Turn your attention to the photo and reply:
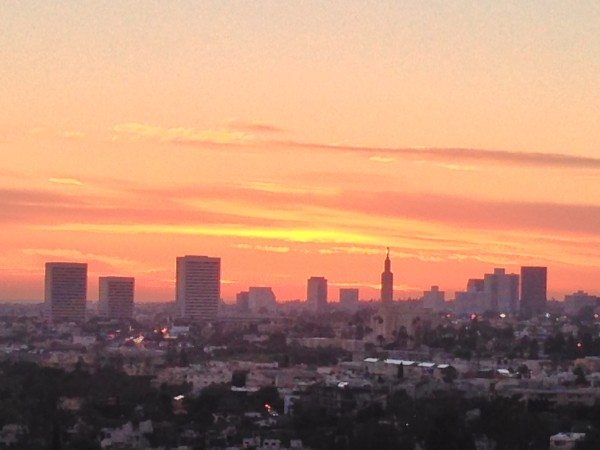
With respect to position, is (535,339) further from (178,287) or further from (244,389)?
(178,287)

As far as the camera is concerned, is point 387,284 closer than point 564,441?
No

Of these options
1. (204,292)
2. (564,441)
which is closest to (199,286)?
(204,292)

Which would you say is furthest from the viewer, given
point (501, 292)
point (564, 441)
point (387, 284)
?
point (501, 292)

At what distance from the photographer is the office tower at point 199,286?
15400 centimetres

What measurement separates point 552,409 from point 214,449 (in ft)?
50.8

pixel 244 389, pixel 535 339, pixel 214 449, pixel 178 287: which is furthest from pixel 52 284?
pixel 214 449

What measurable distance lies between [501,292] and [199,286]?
27.7 meters

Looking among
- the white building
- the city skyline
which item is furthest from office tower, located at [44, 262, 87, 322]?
the white building

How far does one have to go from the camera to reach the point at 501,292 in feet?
553

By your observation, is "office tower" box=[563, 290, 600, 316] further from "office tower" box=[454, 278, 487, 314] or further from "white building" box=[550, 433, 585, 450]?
"white building" box=[550, 433, 585, 450]

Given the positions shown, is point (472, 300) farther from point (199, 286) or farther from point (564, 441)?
point (564, 441)

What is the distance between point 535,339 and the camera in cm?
10394

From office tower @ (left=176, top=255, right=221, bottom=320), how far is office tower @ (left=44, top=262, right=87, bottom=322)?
24.0ft

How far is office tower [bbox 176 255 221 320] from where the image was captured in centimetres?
15400
